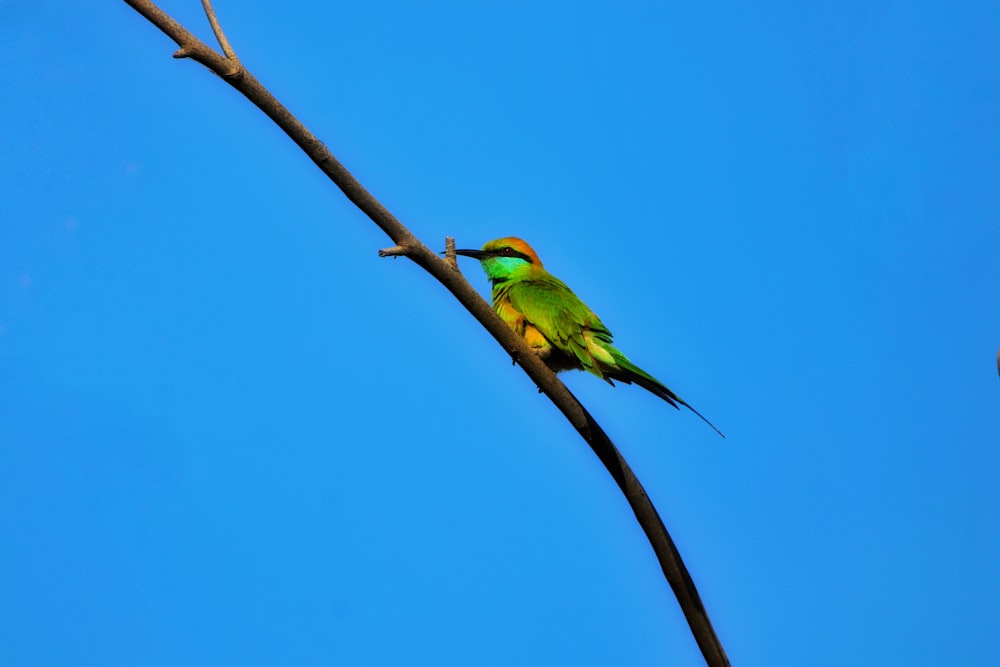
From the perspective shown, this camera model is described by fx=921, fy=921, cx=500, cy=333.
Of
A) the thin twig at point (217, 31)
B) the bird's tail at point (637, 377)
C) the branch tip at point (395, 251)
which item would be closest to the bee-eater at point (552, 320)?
the bird's tail at point (637, 377)

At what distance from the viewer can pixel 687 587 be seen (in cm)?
245

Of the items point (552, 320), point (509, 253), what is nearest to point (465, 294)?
point (552, 320)

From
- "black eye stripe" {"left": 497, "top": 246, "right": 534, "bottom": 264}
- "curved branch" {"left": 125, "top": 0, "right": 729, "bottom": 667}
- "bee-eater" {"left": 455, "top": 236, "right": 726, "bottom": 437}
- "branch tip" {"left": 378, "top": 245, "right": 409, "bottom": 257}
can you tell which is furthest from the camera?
"black eye stripe" {"left": 497, "top": 246, "right": 534, "bottom": 264}

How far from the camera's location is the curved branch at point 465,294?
223 cm

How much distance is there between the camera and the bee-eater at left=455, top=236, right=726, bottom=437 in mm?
3684

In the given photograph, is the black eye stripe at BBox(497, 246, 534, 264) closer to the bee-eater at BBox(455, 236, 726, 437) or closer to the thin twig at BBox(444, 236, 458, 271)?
the bee-eater at BBox(455, 236, 726, 437)

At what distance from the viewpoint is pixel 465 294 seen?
8.24ft

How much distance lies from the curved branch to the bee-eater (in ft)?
2.62

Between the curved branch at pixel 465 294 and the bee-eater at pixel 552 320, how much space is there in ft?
2.62

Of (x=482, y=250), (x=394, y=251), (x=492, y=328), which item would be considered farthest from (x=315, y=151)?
(x=482, y=250)

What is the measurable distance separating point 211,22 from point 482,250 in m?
2.32

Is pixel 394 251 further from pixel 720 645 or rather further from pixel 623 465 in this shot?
pixel 720 645

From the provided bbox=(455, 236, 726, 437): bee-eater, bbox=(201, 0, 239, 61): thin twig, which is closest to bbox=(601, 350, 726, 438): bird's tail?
bbox=(455, 236, 726, 437): bee-eater

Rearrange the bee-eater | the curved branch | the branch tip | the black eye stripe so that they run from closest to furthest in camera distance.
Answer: the curved branch, the branch tip, the bee-eater, the black eye stripe
